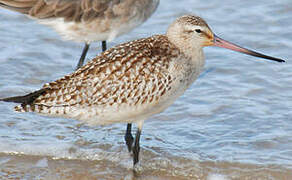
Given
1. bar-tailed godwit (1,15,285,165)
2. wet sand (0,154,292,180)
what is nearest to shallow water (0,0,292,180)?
wet sand (0,154,292,180)

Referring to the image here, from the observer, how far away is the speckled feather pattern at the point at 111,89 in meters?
5.80

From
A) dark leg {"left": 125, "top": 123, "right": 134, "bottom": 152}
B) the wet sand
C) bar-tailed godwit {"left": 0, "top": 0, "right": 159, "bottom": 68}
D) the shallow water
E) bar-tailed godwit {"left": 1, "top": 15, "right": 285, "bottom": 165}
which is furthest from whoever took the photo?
bar-tailed godwit {"left": 0, "top": 0, "right": 159, "bottom": 68}

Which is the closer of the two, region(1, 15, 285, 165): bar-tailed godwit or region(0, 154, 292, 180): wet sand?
region(1, 15, 285, 165): bar-tailed godwit

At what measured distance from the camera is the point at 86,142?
6898mm

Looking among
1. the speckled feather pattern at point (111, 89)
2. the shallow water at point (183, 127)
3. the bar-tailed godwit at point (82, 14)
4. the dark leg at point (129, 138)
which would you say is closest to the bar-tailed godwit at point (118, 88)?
the speckled feather pattern at point (111, 89)

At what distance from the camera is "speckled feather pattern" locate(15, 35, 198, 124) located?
19.0ft

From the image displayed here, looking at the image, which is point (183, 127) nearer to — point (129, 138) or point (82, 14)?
point (129, 138)

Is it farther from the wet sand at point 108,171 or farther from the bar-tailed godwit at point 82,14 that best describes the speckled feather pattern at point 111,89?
the bar-tailed godwit at point 82,14

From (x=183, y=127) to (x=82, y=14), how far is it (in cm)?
209

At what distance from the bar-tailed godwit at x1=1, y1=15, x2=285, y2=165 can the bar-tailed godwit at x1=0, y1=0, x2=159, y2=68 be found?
2302mm

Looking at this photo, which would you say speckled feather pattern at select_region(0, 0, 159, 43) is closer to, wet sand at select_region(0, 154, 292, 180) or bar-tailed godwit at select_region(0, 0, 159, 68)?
bar-tailed godwit at select_region(0, 0, 159, 68)

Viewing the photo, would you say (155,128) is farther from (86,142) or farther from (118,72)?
(118,72)

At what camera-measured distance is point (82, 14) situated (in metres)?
8.27

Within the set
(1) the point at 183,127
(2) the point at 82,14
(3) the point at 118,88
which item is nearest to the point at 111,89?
(3) the point at 118,88
